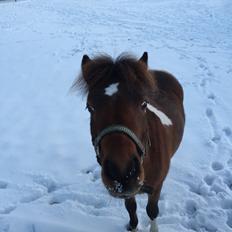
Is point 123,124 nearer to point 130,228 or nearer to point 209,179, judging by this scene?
point 130,228

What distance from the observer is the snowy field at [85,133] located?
11.0 ft

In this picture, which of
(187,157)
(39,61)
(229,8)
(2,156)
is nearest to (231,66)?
(187,157)

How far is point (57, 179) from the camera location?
393 centimetres

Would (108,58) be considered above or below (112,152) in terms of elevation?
above

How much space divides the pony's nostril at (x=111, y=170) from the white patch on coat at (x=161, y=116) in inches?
44.9

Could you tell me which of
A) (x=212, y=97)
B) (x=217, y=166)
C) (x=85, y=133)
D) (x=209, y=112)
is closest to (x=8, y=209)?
(x=85, y=133)

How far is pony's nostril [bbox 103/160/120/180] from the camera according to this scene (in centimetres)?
179

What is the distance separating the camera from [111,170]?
71.4 inches

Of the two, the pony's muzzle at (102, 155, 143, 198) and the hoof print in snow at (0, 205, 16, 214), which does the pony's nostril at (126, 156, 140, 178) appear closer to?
the pony's muzzle at (102, 155, 143, 198)

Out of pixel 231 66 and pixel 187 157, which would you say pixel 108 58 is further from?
pixel 231 66

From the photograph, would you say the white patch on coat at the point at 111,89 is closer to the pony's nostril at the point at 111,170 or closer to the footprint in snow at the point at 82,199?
the pony's nostril at the point at 111,170

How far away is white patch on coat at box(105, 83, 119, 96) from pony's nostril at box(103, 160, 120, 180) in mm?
444

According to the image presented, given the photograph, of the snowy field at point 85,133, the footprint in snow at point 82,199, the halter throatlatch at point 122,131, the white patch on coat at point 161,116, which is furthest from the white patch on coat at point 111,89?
the footprint in snow at point 82,199

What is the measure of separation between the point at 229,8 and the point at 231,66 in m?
7.27
